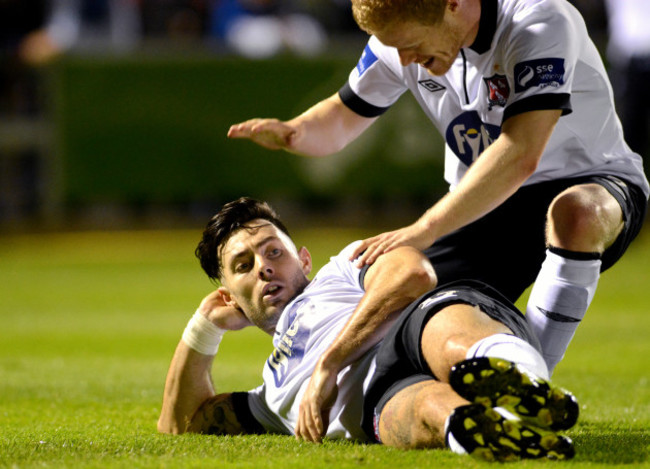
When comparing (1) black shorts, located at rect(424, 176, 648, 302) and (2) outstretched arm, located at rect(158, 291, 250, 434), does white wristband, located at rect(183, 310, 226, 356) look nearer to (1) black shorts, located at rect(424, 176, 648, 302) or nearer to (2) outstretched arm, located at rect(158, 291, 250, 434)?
(2) outstretched arm, located at rect(158, 291, 250, 434)

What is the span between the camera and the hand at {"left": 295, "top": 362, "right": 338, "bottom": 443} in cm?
317

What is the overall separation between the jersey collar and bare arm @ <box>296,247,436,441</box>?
2.89ft

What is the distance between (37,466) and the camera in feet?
9.46

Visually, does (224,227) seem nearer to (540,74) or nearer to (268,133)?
(268,133)

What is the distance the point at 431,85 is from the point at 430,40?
0.81 meters

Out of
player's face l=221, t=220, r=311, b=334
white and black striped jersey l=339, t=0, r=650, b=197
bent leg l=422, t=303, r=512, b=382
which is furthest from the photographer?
player's face l=221, t=220, r=311, b=334

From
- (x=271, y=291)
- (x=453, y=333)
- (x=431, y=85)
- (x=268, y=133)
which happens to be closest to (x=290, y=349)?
(x=271, y=291)

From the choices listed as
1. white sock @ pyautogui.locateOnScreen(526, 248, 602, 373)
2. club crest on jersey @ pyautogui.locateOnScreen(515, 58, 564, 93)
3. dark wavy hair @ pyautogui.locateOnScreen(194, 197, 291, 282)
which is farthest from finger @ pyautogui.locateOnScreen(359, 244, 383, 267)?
white sock @ pyautogui.locateOnScreen(526, 248, 602, 373)

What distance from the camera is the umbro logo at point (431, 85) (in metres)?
4.12

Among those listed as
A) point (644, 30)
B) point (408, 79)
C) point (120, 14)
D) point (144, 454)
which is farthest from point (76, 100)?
point (144, 454)

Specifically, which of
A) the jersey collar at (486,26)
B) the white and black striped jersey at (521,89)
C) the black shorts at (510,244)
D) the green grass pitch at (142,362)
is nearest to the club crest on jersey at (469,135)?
the white and black striped jersey at (521,89)

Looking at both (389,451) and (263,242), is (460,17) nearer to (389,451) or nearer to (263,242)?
(263,242)

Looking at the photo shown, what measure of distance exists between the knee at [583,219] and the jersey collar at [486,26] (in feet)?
2.04

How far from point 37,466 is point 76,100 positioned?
38.2 feet
